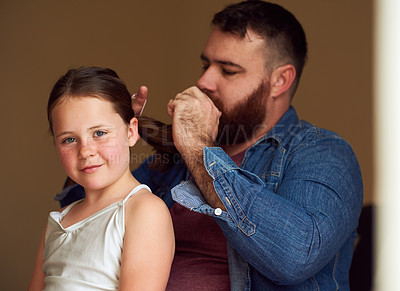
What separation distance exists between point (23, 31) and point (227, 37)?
49.3 inches

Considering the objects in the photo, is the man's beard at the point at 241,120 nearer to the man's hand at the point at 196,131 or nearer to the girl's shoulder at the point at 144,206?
the man's hand at the point at 196,131

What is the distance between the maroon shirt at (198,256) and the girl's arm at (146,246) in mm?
332

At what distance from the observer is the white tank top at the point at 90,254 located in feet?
3.89

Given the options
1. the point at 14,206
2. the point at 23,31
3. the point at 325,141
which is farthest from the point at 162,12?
the point at 325,141

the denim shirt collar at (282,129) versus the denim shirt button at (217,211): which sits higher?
the denim shirt collar at (282,129)

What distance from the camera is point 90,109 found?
4.14ft

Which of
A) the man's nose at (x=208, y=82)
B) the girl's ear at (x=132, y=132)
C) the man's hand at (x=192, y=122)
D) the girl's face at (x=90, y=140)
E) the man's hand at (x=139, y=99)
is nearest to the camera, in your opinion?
the girl's face at (x=90, y=140)

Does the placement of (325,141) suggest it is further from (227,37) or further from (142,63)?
(142,63)

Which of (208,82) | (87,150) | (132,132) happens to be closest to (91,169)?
(87,150)

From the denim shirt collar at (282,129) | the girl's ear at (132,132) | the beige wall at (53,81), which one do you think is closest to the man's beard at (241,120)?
the denim shirt collar at (282,129)

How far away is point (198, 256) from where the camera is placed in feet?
5.23

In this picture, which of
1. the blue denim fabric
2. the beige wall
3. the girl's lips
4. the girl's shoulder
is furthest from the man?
the beige wall

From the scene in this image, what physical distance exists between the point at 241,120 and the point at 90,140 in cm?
80

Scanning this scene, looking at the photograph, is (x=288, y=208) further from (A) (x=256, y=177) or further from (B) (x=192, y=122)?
(B) (x=192, y=122)
